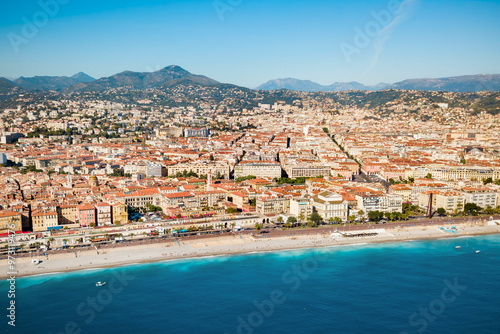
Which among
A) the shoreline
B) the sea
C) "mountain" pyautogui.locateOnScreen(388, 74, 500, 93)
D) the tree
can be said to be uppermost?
"mountain" pyautogui.locateOnScreen(388, 74, 500, 93)

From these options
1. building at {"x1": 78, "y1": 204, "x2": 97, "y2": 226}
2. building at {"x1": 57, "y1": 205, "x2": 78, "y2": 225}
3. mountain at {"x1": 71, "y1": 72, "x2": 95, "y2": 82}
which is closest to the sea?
building at {"x1": 78, "y1": 204, "x2": 97, "y2": 226}

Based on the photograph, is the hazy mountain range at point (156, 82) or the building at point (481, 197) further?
the hazy mountain range at point (156, 82)

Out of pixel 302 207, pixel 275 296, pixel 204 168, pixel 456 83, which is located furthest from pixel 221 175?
pixel 456 83

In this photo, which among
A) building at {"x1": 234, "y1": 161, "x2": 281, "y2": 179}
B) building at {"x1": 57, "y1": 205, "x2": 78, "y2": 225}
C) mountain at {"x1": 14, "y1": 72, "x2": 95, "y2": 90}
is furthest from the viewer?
mountain at {"x1": 14, "y1": 72, "x2": 95, "y2": 90}

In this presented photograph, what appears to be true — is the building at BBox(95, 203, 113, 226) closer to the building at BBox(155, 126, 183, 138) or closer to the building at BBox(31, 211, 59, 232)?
the building at BBox(31, 211, 59, 232)

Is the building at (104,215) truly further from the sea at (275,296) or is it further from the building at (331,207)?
the building at (331,207)

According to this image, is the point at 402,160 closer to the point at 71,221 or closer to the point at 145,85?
the point at 71,221

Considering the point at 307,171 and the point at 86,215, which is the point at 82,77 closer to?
the point at 307,171

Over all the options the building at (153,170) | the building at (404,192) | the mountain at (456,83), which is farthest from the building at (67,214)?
the mountain at (456,83)
